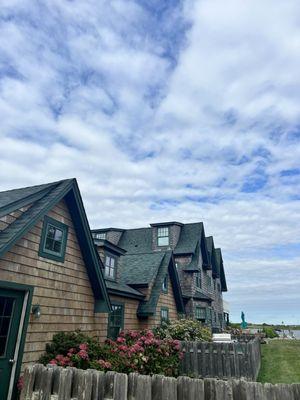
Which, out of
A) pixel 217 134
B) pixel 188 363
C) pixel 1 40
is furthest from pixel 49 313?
pixel 217 134

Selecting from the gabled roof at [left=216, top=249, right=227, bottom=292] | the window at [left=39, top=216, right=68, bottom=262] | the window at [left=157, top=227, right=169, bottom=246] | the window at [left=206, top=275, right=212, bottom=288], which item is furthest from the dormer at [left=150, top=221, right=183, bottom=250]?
the window at [left=39, top=216, right=68, bottom=262]

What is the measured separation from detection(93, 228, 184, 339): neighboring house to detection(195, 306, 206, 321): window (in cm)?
452

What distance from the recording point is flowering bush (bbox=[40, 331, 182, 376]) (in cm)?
805

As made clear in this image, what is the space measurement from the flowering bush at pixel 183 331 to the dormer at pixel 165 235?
433 inches

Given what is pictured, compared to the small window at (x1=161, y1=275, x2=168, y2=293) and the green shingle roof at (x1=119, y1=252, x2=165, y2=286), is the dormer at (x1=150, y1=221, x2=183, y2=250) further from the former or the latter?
the small window at (x1=161, y1=275, x2=168, y2=293)

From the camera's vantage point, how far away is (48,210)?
9008 mm

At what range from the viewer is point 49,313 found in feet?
29.5

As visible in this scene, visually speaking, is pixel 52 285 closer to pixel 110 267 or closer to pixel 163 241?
pixel 110 267

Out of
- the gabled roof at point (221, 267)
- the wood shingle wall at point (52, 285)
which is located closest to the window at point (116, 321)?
the wood shingle wall at point (52, 285)

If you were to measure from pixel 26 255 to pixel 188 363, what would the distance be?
7.37m

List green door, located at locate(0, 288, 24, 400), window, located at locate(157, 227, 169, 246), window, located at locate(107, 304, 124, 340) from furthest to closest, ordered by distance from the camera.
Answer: window, located at locate(157, 227, 169, 246) < window, located at locate(107, 304, 124, 340) < green door, located at locate(0, 288, 24, 400)

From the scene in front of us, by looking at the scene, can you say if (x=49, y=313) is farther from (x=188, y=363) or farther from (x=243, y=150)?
(x=243, y=150)

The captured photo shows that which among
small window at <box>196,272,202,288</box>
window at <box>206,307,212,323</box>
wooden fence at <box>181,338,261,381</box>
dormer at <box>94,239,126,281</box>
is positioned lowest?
wooden fence at <box>181,338,261,381</box>

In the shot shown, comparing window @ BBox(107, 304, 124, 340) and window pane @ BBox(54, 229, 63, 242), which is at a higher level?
window pane @ BBox(54, 229, 63, 242)
